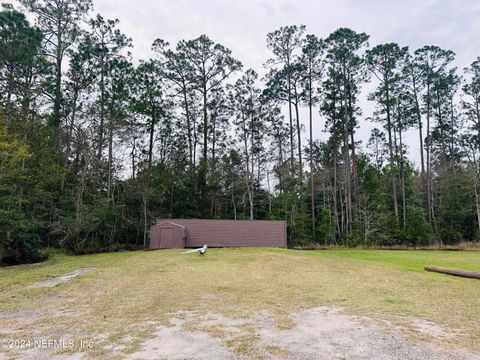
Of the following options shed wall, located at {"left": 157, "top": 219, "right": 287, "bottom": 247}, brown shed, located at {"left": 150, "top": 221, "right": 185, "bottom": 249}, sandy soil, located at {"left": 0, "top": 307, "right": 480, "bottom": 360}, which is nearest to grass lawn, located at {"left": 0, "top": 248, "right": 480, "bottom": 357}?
sandy soil, located at {"left": 0, "top": 307, "right": 480, "bottom": 360}

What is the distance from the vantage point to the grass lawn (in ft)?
12.4

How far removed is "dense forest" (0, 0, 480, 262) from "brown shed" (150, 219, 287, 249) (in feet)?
9.68

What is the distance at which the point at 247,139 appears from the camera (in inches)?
999

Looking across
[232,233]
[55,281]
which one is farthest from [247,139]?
[55,281]

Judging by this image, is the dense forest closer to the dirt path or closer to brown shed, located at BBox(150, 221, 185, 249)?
brown shed, located at BBox(150, 221, 185, 249)

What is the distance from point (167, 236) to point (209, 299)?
1287 cm

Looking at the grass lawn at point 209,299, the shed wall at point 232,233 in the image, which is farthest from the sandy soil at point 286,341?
the shed wall at point 232,233

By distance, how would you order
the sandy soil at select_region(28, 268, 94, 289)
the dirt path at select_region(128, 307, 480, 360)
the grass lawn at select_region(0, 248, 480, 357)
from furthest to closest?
the sandy soil at select_region(28, 268, 94, 289), the grass lawn at select_region(0, 248, 480, 357), the dirt path at select_region(128, 307, 480, 360)

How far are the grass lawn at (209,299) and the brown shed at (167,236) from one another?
8807 mm

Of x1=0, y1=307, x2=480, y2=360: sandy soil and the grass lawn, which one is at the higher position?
x1=0, y1=307, x2=480, y2=360: sandy soil

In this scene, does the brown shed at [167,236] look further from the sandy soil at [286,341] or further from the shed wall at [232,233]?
the sandy soil at [286,341]

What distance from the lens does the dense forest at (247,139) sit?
60.7 feet

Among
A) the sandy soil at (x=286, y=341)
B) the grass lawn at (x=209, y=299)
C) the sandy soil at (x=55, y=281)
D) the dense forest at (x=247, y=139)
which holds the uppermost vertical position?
the dense forest at (x=247, y=139)

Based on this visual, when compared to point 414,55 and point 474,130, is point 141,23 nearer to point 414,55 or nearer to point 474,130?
point 414,55
